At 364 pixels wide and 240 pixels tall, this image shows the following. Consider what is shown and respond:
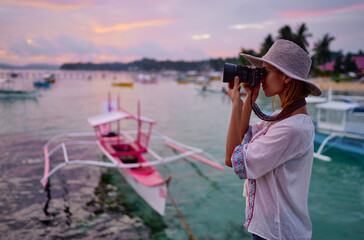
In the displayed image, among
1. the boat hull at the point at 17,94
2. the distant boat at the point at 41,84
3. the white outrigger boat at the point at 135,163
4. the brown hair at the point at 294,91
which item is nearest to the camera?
the brown hair at the point at 294,91

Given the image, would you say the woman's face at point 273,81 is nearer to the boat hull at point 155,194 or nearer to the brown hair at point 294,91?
the brown hair at point 294,91

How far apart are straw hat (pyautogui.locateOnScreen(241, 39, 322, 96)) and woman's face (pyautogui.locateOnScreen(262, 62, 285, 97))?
5cm

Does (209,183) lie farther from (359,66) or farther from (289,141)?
(359,66)

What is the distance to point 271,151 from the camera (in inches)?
43.3

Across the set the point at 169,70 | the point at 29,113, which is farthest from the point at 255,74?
the point at 169,70

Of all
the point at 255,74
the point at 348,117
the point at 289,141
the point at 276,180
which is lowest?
the point at 348,117

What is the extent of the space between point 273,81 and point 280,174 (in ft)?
1.36

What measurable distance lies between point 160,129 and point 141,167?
9102 mm

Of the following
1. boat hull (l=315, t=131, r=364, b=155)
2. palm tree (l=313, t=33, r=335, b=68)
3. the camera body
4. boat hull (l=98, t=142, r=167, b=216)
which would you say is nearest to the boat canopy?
boat hull (l=98, t=142, r=167, b=216)

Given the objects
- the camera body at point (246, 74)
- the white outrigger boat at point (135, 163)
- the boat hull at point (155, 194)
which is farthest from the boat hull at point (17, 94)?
the camera body at point (246, 74)

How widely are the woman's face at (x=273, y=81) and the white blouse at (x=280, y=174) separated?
0.16 metres

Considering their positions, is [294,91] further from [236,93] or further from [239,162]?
[239,162]

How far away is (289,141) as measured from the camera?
1.09m

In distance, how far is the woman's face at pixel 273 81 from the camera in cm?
123
